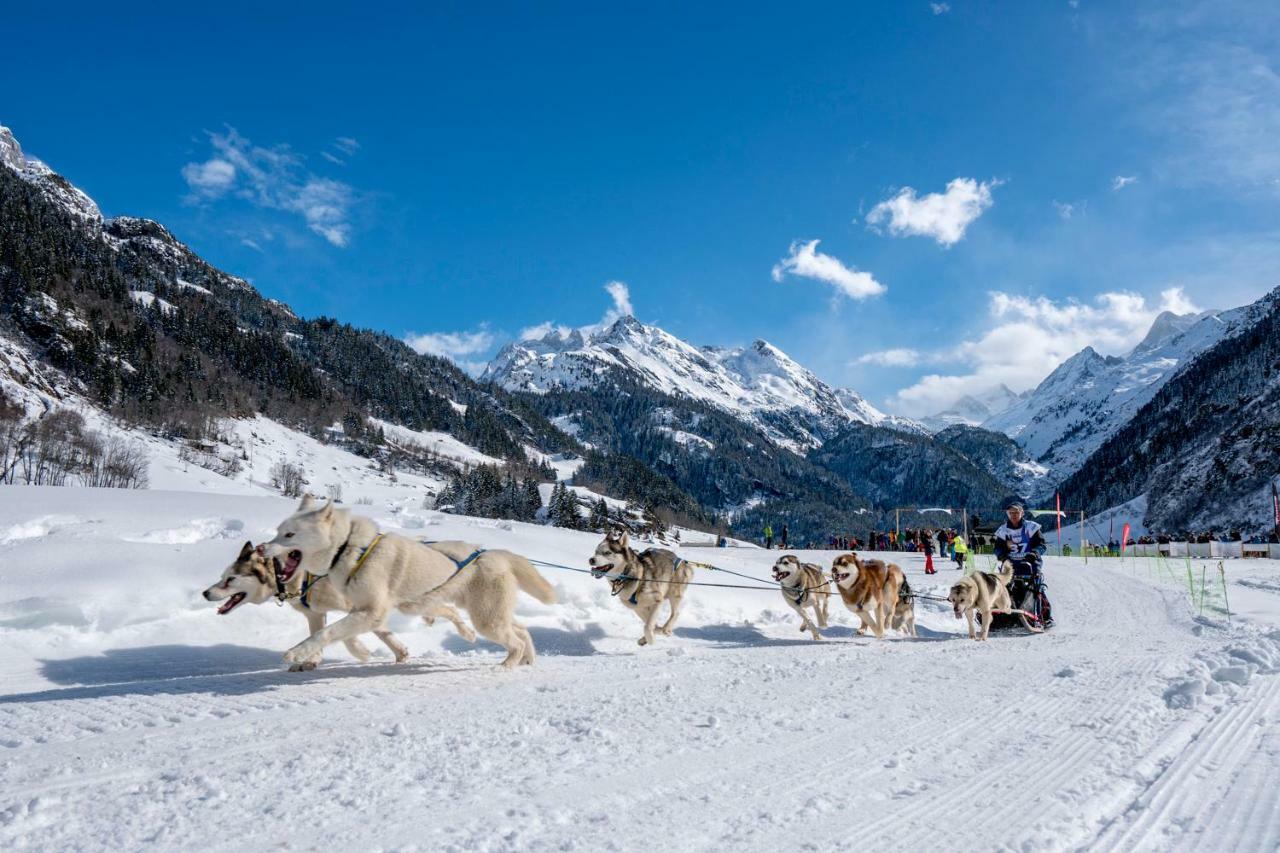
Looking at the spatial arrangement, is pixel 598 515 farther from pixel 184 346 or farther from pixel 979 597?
pixel 979 597

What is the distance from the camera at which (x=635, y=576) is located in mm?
8938

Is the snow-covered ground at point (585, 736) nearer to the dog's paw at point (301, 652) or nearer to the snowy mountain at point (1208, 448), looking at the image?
the dog's paw at point (301, 652)

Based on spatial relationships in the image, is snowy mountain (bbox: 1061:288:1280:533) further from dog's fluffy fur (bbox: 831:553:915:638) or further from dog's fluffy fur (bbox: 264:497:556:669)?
dog's fluffy fur (bbox: 264:497:556:669)

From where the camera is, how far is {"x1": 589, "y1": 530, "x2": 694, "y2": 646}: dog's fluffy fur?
8844mm

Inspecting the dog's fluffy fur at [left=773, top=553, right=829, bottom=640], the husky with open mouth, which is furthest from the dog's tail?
the dog's fluffy fur at [left=773, top=553, right=829, bottom=640]

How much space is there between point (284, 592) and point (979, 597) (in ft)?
27.6

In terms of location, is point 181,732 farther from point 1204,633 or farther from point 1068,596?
point 1068,596

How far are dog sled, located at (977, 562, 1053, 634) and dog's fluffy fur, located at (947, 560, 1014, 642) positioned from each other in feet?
1.49

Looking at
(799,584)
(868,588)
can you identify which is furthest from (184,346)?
(868,588)

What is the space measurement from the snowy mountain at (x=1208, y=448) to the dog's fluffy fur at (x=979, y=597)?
8196 centimetres

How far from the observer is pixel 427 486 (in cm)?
10625

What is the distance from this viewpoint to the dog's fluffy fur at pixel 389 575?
5629 mm

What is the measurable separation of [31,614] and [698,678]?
21.0 ft

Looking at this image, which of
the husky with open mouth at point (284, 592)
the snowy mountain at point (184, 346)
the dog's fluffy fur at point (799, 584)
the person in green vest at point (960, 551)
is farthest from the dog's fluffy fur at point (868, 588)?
the snowy mountain at point (184, 346)
